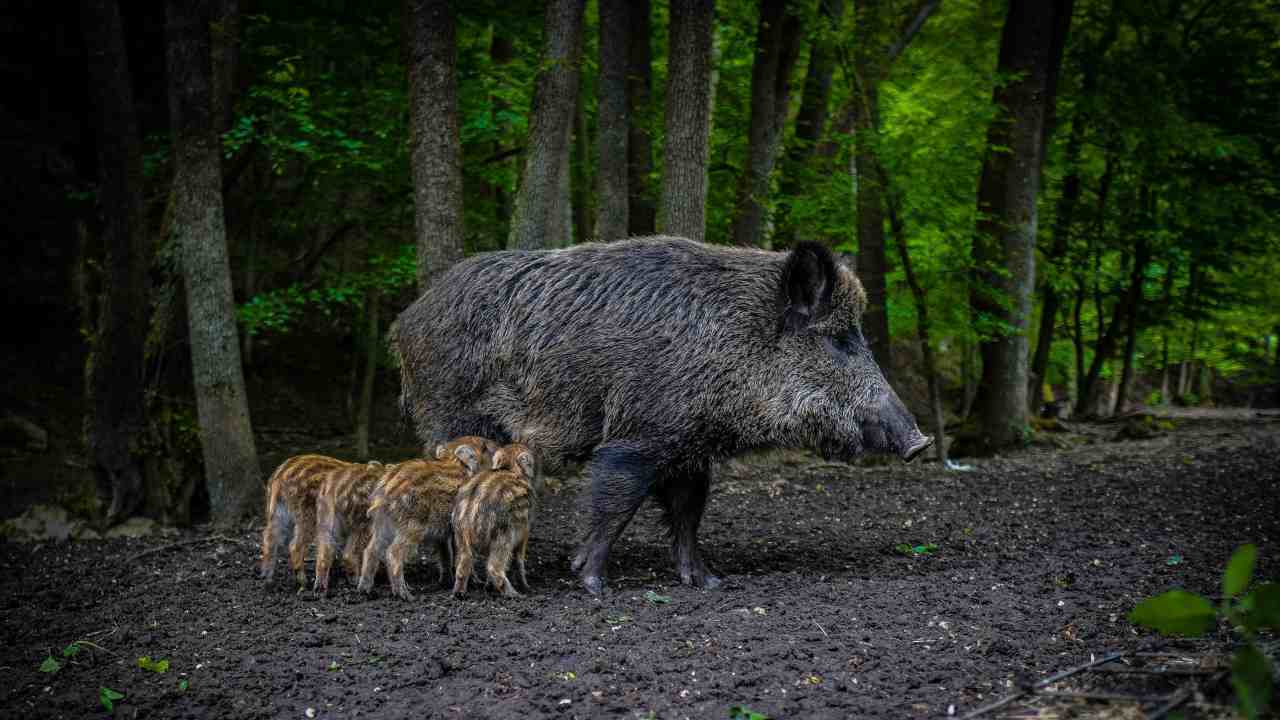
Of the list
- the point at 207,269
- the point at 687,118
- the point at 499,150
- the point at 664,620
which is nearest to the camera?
the point at 664,620

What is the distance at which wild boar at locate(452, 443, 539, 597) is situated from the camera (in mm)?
5590

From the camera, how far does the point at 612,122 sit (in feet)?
31.7

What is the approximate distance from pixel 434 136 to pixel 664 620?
453cm

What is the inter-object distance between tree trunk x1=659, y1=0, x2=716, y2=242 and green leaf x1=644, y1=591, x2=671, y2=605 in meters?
3.74

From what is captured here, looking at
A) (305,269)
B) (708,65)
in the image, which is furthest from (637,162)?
(305,269)

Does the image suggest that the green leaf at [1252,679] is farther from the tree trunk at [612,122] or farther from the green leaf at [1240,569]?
the tree trunk at [612,122]

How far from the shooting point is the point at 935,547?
7242 millimetres

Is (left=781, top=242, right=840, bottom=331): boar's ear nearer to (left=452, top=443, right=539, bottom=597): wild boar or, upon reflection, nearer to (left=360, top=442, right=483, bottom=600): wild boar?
(left=452, top=443, right=539, bottom=597): wild boar

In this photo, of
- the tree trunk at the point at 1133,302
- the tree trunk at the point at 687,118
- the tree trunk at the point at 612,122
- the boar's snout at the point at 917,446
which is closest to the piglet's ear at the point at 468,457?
the boar's snout at the point at 917,446

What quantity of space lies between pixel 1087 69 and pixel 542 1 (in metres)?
8.34

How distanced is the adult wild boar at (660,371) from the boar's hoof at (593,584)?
0.01m

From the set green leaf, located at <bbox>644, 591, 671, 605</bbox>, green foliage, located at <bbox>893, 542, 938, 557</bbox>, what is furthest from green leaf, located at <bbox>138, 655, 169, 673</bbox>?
green foliage, located at <bbox>893, 542, 938, 557</bbox>

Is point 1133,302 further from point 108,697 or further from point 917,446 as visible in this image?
point 108,697

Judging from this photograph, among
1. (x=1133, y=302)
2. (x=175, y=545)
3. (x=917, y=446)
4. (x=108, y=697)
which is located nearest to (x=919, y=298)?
(x=917, y=446)
